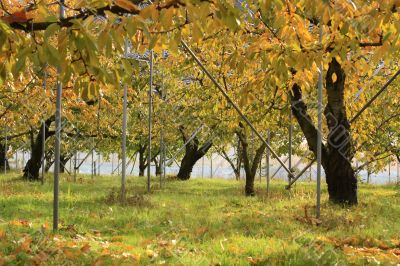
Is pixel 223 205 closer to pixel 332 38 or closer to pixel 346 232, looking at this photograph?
pixel 346 232

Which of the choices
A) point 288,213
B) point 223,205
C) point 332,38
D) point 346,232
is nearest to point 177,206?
point 223,205

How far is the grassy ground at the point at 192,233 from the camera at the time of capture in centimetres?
445

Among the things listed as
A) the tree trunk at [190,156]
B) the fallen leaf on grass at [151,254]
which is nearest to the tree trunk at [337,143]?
the fallen leaf on grass at [151,254]

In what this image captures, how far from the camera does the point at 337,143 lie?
9414 millimetres

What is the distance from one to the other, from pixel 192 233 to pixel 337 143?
4356 millimetres

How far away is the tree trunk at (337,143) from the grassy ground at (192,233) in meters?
0.45

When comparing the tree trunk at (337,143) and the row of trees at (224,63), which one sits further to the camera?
the tree trunk at (337,143)

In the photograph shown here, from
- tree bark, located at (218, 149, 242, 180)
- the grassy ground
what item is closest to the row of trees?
the grassy ground

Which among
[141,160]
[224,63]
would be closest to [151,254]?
[224,63]

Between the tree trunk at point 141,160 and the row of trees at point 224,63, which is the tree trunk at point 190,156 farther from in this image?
the tree trunk at point 141,160

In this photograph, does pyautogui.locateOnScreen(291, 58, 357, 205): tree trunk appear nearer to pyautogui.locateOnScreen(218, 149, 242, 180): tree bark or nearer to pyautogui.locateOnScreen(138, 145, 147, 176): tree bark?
pyautogui.locateOnScreen(218, 149, 242, 180): tree bark

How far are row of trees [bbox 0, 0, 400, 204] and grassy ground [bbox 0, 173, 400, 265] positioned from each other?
4.88ft

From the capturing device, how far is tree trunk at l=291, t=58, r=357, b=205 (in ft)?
30.2

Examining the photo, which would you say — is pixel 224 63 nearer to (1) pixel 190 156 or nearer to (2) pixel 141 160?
(1) pixel 190 156
